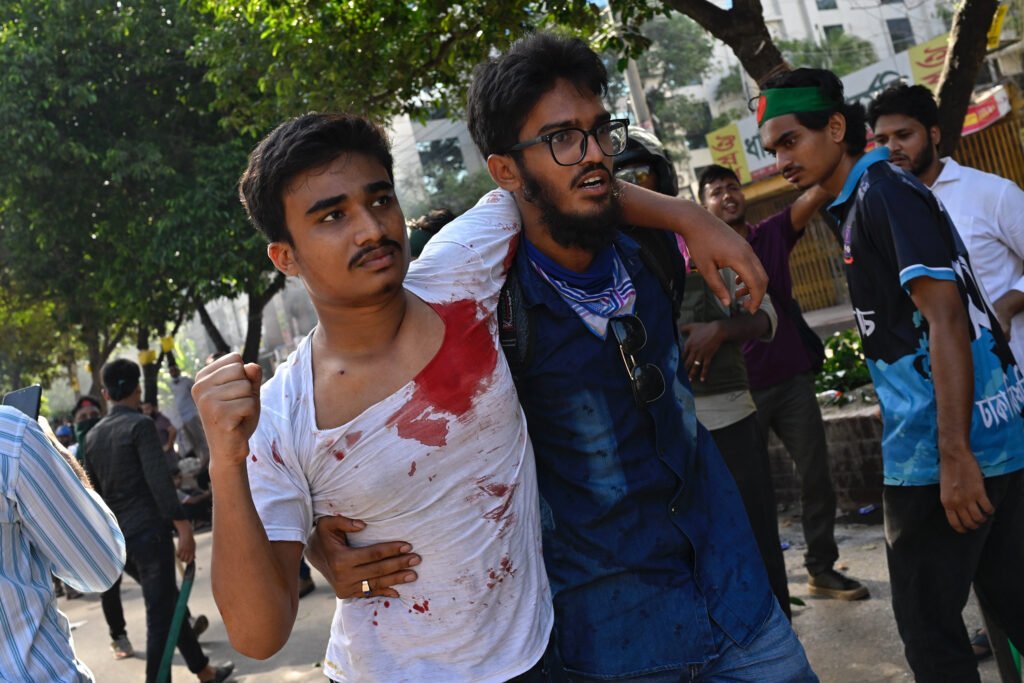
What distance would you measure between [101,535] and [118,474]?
12.4ft

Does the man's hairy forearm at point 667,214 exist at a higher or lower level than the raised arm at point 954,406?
higher

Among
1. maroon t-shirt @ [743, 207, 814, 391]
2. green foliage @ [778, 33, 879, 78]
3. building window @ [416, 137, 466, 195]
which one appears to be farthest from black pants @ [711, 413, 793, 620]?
green foliage @ [778, 33, 879, 78]

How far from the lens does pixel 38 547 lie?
8.77 ft

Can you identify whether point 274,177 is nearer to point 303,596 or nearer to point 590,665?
point 590,665

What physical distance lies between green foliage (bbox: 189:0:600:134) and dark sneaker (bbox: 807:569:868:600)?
345cm

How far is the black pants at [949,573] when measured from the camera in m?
2.72

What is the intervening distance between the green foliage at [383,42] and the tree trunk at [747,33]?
1083mm

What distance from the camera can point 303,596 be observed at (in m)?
8.19

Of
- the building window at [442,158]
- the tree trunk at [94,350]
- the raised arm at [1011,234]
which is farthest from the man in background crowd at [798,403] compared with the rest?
the building window at [442,158]

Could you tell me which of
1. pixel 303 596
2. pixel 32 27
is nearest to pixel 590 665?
pixel 303 596

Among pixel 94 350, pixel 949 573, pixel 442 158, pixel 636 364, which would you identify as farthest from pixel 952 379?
pixel 442 158

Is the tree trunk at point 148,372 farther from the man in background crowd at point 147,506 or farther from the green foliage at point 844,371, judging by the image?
the green foliage at point 844,371

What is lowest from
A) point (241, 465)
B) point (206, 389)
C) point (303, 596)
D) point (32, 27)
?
point (303, 596)

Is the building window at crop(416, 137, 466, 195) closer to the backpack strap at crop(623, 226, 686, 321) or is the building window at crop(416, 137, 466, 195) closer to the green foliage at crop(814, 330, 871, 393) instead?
the green foliage at crop(814, 330, 871, 393)
